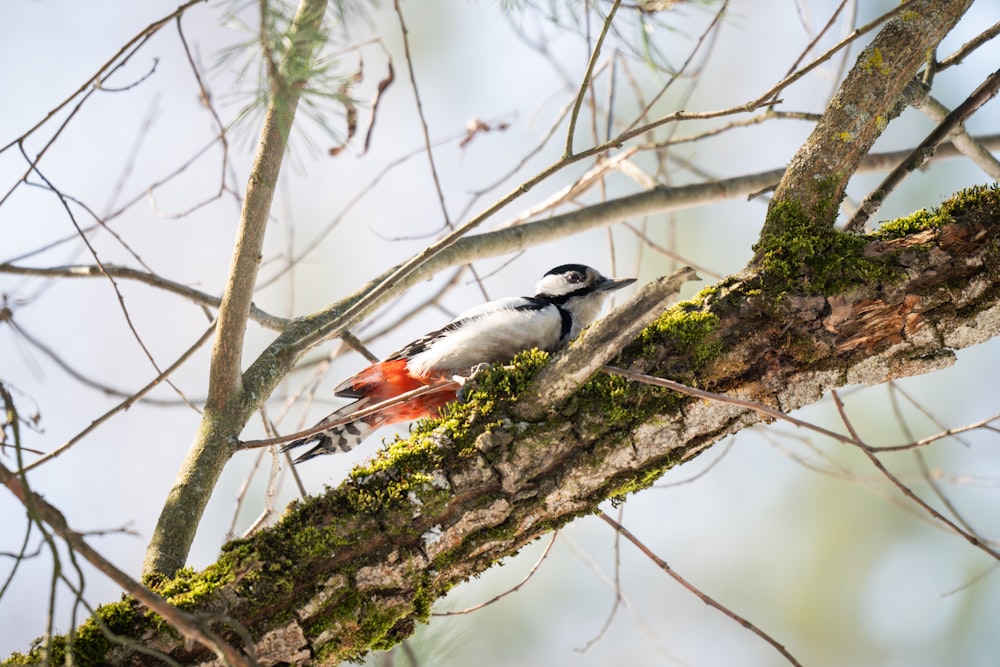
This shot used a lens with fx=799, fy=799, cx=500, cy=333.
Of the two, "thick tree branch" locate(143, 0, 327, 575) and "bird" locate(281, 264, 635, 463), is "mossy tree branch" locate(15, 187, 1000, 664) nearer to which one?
"thick tree branch" locate(143, 0, 327, 575)

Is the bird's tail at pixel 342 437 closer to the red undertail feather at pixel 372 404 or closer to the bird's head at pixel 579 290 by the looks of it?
the red undertail feather at pixel 372 404

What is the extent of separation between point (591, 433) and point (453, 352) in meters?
0.96

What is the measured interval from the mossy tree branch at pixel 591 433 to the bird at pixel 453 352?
2.15 feet

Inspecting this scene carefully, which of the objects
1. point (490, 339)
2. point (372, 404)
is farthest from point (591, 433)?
point (372, 404)

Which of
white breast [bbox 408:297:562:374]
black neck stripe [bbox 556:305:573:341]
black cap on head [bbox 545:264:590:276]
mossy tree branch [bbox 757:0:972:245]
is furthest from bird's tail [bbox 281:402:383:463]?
mossy tree branch [bbox 757:0:972:245]

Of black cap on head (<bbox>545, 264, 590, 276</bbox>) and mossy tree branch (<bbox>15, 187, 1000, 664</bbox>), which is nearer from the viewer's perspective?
mossy tree branch (<bbox>15, 187, 1000, 664</bbox>)

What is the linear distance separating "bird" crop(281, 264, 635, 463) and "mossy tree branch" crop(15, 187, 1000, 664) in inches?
25.8

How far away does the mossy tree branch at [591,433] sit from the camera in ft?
7.25

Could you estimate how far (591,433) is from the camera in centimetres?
231

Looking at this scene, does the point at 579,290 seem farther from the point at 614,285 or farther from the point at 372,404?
the point at 372,404

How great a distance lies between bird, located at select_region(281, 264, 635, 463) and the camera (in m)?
3.11

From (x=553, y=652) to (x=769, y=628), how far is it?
4.93 ft

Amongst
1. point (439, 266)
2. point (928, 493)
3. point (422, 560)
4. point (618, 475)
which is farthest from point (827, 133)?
point (928, 493)

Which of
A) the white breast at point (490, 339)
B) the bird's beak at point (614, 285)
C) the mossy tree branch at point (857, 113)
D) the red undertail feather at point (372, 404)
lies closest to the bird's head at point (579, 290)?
the bird's beak at point (614, 285)
